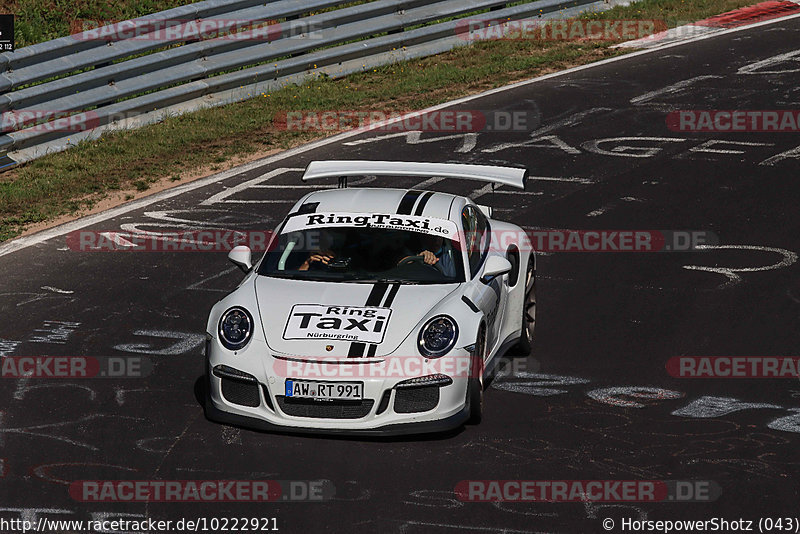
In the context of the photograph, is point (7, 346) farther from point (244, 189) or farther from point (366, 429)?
point (244, 189)

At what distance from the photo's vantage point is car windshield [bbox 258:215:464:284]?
913 centimetres

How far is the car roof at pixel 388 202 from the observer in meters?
9.62

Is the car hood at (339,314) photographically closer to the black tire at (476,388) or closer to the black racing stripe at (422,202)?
the black tire at (476,388)

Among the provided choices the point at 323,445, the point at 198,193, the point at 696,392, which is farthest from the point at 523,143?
the point at 323,445

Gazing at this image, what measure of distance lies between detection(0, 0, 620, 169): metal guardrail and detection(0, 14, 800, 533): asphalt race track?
233 centimetres

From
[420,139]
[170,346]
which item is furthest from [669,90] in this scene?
[170,346]

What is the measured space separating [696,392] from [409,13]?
38.0ft

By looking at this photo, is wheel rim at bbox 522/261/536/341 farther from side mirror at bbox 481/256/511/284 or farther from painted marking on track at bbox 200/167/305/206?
painted marking on track at bbox 200/167/305/206

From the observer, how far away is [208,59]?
17.5 metres

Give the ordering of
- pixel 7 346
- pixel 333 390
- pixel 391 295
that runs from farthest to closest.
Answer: pixel 7 346
pixel 391 295
pixel 333 390

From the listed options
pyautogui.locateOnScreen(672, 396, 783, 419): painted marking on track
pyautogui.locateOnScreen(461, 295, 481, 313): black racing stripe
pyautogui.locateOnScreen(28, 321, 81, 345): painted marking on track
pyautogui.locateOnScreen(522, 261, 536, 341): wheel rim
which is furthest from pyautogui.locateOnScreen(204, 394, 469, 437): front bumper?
pyautogui.locateOnScreen(28, 321, 81, 345): painted marking on track

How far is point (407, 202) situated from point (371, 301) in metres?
1.31

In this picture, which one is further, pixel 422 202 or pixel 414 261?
pixel 422 202

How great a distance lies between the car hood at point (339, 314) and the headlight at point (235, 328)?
0.34ft
